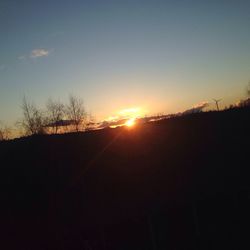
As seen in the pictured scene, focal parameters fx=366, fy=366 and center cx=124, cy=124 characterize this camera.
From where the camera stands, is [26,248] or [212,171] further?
[212,171]

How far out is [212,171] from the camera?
17.7m

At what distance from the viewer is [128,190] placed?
16281mm

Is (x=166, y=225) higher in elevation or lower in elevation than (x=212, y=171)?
lower

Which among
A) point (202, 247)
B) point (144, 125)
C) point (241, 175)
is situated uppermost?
point (144, 125)

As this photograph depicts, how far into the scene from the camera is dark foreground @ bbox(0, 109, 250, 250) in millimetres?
14656

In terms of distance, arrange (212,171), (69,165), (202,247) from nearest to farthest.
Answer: (202,247) < (69,165) < (212,171)

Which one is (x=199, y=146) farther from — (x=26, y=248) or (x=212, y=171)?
(x=26, y=248)

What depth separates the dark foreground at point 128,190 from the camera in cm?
1466

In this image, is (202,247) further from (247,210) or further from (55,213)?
(55,213)

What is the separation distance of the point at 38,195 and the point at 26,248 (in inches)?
86.6

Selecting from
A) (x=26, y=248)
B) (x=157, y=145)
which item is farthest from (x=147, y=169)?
(x=26, y=248)

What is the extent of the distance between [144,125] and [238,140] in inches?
197

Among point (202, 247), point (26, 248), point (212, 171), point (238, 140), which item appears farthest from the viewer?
point (238, 140)

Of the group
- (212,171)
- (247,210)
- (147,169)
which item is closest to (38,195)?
(147,169)
